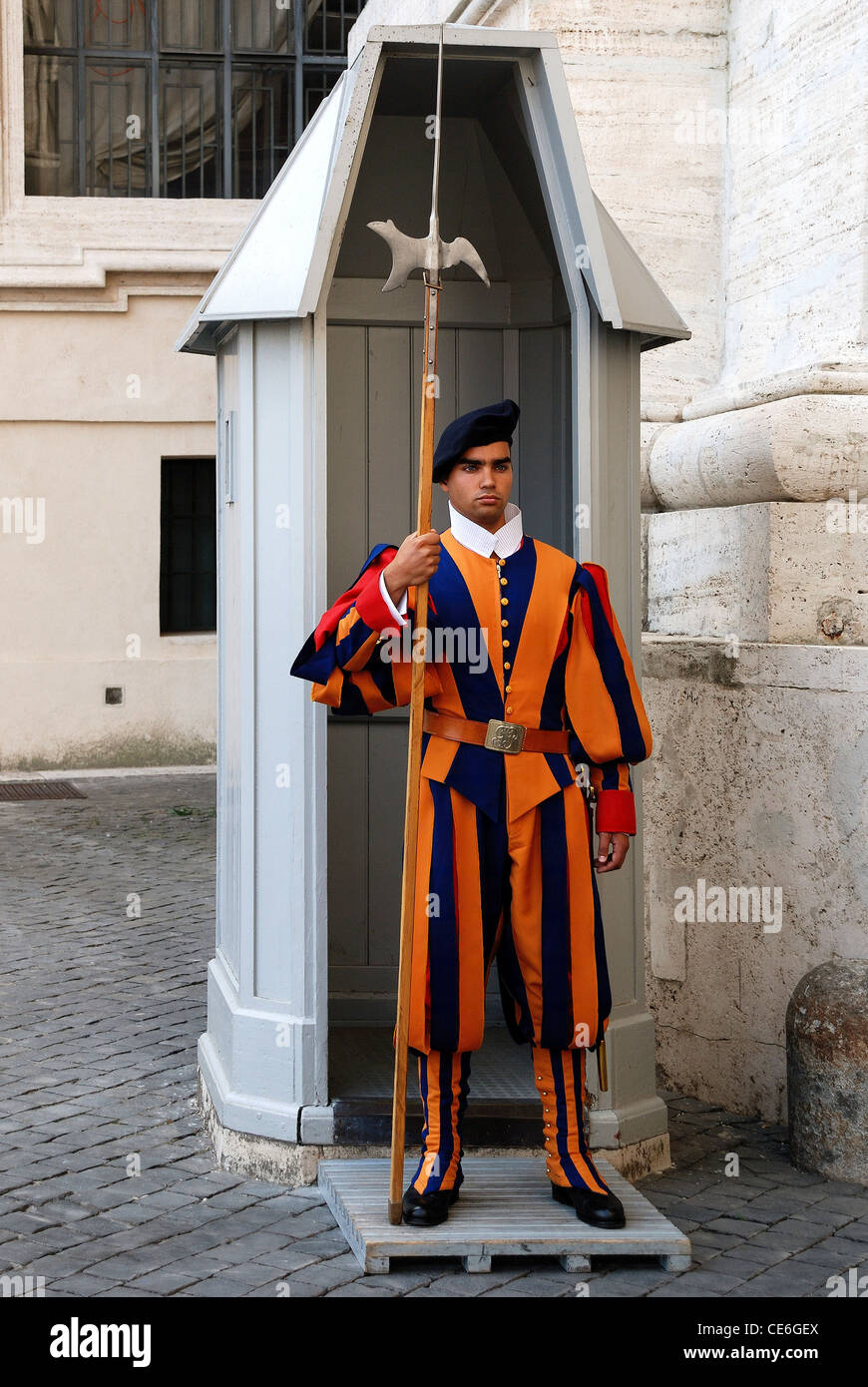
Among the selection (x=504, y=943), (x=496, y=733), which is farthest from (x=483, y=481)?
(x=504, y=943)

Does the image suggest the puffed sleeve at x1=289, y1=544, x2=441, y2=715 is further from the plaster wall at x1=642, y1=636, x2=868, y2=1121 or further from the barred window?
the barred window

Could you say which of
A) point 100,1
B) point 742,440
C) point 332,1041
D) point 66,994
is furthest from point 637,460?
point 100,1

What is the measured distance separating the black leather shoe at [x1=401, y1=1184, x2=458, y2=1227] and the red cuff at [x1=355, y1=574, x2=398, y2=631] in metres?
1.28

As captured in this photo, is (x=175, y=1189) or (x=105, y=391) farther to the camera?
(x=105, y=391)

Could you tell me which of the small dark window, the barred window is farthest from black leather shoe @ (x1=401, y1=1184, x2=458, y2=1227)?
the barred window

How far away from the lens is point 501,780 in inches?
147

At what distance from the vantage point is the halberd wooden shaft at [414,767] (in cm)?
351

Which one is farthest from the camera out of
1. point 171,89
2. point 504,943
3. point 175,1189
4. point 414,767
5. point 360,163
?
point 171,89

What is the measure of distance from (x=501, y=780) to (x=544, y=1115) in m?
0.81

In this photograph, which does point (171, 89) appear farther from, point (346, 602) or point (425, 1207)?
point (425, 1207)

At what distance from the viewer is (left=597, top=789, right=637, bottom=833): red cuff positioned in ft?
12.6

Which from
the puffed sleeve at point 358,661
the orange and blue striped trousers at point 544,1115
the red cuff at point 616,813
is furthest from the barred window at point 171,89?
the orange and blue striped trousers at point 544,1115

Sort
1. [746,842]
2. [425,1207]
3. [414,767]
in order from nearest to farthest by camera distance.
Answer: [414,767], [425,1207], [746,842]

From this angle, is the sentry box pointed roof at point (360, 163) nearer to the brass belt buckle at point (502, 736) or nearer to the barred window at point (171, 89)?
the brass belt buckle at point (502, 736)
